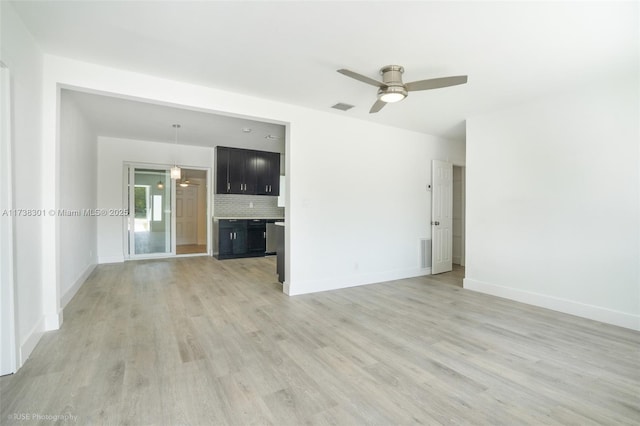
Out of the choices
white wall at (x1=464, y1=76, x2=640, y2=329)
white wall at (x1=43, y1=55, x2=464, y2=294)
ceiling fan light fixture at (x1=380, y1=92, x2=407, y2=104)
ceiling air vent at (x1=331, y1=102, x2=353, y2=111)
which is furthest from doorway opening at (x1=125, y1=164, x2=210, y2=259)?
white wall at (x1=464, y1=76, x2=640, y2=329)

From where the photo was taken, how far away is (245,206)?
26.4 ft

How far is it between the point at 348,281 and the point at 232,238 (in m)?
3.59

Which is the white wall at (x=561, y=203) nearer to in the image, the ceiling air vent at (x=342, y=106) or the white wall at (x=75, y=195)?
the ceiling air vent at (x=342, y=106)

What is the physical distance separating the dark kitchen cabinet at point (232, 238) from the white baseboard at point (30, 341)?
14.0 feet

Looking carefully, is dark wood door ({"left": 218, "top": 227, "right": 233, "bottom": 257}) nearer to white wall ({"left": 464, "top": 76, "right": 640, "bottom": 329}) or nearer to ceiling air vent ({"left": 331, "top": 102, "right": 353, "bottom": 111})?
ceiling air vent ({"left": 331, "top": 102, "right": 353, "bottom": 111})

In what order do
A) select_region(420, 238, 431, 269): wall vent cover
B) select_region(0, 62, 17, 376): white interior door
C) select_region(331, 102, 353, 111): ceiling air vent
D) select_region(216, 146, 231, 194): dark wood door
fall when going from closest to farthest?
select_region(0, 62, 17, 376): white interior door
select_region(331, 102, 353, 111): ceiling air vent
select_region(420, 238, 431, 269): wall vent cover
select_region(216, 146, 231, 194): dark wood door

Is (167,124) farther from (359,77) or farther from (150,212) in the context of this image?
(359,77)

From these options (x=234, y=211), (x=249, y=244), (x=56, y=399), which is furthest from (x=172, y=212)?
(x=56, y=399)

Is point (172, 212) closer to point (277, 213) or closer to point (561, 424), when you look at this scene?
point (277, 213)

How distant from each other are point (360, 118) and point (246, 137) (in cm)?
271

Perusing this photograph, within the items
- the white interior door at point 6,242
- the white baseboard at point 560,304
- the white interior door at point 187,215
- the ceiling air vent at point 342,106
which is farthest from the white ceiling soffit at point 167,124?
the white baseboard at point 560,304

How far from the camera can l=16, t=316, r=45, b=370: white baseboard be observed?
2.22m

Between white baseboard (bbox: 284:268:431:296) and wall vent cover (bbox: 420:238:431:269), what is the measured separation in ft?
0.32

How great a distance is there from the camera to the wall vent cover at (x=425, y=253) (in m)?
5.61
